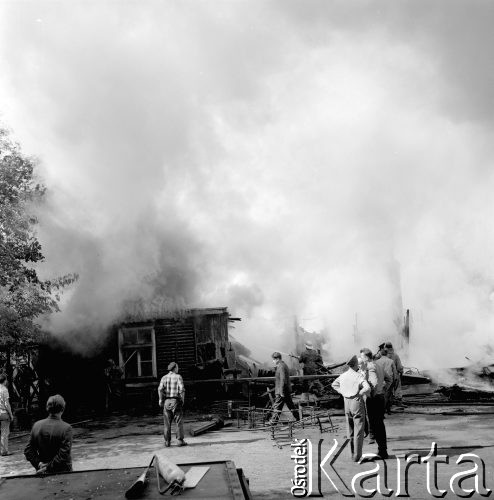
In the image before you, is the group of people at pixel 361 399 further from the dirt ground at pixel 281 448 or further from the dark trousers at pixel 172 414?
the dark trousers at pixel 172 414

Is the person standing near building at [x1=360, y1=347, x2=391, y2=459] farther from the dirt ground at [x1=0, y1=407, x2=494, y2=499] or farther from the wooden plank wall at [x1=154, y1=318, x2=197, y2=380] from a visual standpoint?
the wooden plank wall at [x1=154, y1=318, x2=197, y2=380]

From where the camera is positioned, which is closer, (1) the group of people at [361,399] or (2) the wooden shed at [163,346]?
(1) the group of people at [361,399]

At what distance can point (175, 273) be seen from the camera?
22484 mm

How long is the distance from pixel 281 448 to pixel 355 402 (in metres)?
2.23

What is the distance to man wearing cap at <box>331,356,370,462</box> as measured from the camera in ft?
25.9

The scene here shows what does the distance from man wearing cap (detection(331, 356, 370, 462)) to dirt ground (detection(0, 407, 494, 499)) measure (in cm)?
30

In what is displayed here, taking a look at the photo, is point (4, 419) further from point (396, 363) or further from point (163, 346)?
point (396, 363)

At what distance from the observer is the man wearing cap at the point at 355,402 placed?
7.89 m

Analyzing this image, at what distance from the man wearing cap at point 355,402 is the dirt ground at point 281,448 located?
1.00ft

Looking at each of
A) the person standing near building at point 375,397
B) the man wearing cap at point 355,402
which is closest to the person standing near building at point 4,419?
the man wearing cap at point 355,402

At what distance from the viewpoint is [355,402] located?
7992mm

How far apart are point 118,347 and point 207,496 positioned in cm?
1556

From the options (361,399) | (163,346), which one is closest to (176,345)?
(163,346)

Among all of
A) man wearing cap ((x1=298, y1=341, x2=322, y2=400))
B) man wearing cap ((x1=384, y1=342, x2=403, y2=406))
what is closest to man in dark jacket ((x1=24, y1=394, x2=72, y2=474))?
man wearing cap ((x1=384, y1=342, x2=403, y2=406))
